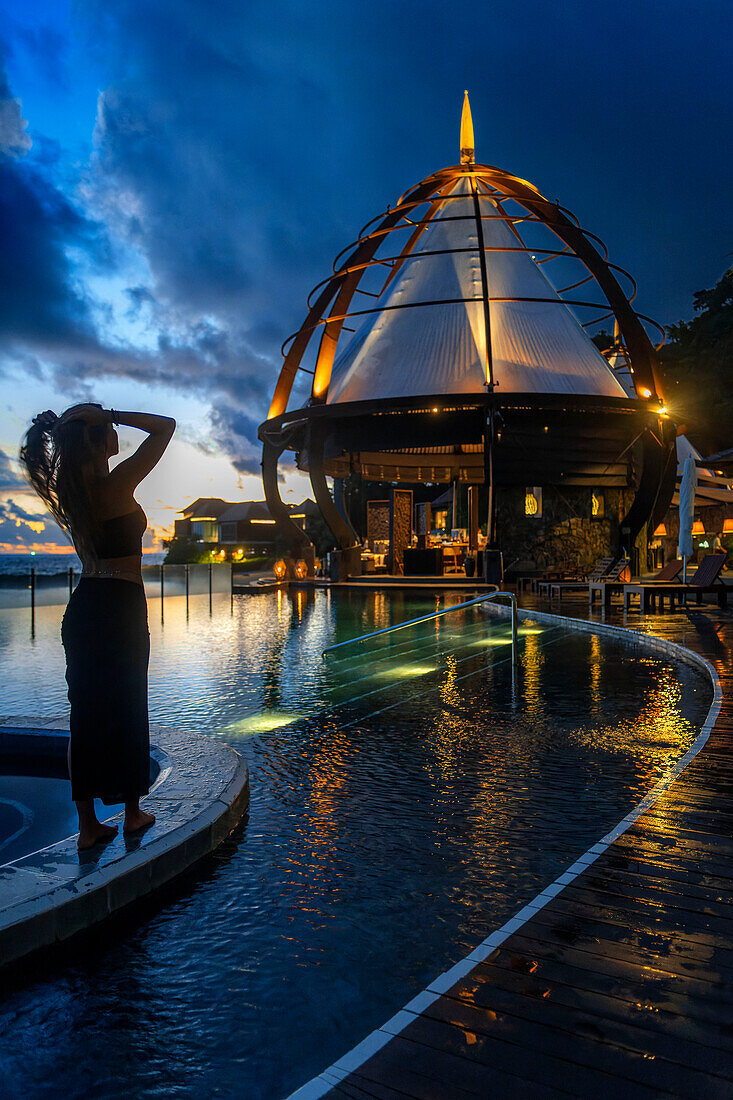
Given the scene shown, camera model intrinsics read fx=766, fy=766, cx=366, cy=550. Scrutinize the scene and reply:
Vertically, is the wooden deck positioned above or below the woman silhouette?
below

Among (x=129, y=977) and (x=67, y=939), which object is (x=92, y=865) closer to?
(x=67, y=939)

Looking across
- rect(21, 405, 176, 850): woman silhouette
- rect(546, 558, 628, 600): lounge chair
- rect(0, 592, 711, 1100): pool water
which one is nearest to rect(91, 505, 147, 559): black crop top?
rect(21, 405, 176, 850): woman silhouette

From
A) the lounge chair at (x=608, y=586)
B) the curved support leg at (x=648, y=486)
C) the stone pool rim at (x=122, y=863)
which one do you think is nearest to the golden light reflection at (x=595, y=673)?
the lounge chair at (x=608, y=586)

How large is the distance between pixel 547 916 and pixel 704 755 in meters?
2.80

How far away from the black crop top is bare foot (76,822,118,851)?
1.21m

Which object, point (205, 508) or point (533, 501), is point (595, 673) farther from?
point (205, 508)

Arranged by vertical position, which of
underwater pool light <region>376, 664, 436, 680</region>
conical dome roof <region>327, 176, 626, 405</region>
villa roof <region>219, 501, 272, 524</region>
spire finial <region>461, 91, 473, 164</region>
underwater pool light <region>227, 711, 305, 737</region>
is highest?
spire finial <region>461, 91, 473, 164</region>

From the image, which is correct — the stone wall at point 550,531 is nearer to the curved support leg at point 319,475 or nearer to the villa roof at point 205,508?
the curved support leg at point 319,475

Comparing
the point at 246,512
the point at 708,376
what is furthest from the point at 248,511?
the point at 708,376

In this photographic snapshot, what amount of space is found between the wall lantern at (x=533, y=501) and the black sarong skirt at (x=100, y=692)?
26.3m

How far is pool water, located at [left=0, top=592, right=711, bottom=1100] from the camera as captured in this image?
7.47 ft

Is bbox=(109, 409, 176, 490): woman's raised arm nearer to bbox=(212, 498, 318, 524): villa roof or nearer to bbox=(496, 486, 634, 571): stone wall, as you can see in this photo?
bbox=(496, 486, 634, 571): stone wall

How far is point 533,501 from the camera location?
2872 centimetres

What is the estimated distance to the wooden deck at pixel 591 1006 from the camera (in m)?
1.91
